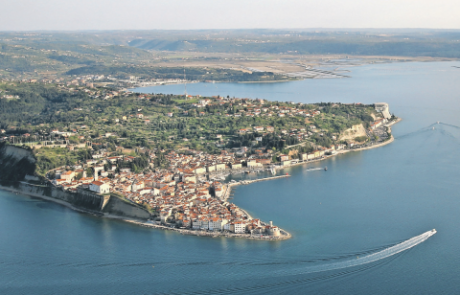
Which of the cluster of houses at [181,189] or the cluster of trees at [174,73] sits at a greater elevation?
the cluster of trees at [174,73]

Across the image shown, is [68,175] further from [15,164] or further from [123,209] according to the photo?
[123,209]

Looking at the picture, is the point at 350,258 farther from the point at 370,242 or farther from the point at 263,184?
the point at 263,184

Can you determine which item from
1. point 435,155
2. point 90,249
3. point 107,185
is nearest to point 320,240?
point 90,249

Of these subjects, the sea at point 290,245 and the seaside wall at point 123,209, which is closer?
the sea at point 290,245

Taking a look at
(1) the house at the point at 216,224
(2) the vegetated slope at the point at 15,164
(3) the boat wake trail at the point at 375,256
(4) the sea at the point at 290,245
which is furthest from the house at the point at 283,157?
(2) the vegetated slope at the point at 15,164

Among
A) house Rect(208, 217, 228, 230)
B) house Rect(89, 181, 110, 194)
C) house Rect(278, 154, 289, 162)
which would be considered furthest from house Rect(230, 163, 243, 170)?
house Rect(208, 217, 228, 230)

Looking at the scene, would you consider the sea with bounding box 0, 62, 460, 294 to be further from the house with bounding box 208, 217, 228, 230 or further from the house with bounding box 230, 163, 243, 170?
the house with bounding box 230, 163, 243, 170

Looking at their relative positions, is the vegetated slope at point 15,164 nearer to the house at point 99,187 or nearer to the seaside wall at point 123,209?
the house at point 99,187
